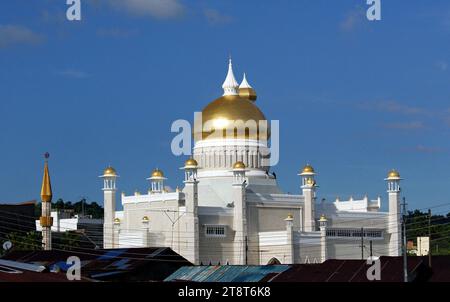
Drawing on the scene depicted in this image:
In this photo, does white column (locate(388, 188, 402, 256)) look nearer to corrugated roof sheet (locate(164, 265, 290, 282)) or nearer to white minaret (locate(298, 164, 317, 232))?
white minaret (locate(298, 164, 317, 232))

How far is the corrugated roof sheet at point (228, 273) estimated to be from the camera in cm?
5078

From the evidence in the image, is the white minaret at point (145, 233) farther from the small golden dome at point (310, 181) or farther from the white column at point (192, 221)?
the small golden dome at point (310, 181)

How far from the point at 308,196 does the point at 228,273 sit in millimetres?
34978

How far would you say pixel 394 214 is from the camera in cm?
8881

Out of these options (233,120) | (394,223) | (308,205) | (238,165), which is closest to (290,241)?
(308,205)

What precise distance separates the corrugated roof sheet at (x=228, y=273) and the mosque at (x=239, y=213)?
22869 millimetres

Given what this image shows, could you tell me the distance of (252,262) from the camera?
82.2 metres

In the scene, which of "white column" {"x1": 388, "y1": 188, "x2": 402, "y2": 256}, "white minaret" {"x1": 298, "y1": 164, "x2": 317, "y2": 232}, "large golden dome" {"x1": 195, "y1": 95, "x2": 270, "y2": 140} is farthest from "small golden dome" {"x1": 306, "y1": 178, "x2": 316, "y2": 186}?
"white column" {"x1": 388, "y1": 188, "x2": 402, "y2": 256}

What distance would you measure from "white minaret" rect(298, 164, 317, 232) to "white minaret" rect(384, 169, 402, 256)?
659 cm

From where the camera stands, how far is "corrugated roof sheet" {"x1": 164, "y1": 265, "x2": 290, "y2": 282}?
5078cm
